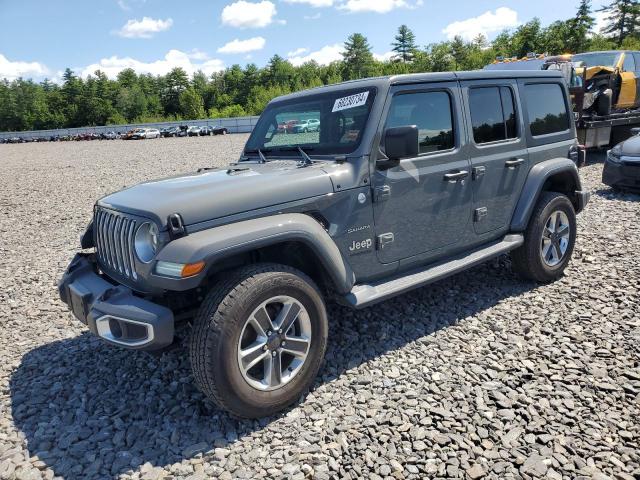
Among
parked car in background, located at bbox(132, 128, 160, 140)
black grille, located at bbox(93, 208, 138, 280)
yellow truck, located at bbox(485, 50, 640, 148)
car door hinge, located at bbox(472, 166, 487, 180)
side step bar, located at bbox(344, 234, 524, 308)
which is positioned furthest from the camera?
parked car in background, located at bbox(132, 128, 160, 140)

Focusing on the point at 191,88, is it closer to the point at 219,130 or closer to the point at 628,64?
the point at 219,130

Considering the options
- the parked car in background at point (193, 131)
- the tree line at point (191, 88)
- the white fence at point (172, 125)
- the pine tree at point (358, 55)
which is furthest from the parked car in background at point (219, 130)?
the pine tree at point (358, 55)

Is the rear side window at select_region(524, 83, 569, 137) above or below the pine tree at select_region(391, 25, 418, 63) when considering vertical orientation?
below

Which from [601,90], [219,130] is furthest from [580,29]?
[601,90]

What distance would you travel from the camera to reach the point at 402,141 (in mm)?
Result: 3188

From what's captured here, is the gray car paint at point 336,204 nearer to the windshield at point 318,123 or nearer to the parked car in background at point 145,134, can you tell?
the windshield at point 318,123

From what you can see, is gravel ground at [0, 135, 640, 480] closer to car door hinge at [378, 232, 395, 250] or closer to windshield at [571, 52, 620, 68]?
car door hinge at [378, 232, 395, 250]

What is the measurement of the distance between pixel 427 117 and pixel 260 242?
6.06 ft

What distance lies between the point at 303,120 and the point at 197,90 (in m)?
108

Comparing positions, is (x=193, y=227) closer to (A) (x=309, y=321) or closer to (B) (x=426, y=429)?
(A) (x=309, y=321)

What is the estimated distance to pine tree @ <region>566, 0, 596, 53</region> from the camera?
2279 inches

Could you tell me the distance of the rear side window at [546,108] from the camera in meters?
4.61

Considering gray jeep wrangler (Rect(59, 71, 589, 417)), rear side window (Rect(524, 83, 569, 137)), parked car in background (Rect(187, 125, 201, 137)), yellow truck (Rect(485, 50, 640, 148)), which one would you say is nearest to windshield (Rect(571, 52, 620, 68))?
yellow truck (Rect(485, 50, 640, 148))

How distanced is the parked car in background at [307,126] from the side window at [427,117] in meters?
0.62
